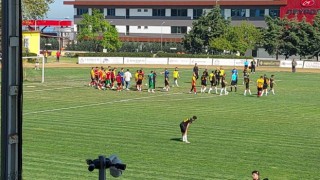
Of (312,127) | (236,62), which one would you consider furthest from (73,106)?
(236,62)

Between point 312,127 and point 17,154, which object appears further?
point 312,127

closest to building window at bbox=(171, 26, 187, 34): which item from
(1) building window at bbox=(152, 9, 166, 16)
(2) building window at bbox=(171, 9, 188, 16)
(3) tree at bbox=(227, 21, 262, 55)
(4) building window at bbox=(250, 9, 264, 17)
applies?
(2) building window at bbox=(171, 9, 188, 16)

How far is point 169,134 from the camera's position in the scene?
25.3m

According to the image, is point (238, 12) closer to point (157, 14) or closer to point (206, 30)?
point (206, 30)

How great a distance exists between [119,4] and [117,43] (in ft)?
54.8

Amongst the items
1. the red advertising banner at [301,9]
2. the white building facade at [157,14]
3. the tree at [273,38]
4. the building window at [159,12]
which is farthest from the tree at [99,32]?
the red advertising banner at [301,9]

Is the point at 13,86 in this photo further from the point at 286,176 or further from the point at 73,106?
the point at 73,106

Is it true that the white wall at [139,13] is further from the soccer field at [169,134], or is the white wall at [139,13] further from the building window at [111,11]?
the soccer field at [169,134]

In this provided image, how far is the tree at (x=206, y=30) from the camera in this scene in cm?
9731

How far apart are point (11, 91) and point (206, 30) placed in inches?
3644

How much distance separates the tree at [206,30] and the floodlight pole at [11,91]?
9108cm

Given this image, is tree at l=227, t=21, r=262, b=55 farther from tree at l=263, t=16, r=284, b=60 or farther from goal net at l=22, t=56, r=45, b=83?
goal net at l=22, t=56, r=45, b=83

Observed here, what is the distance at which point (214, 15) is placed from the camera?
98.2 m

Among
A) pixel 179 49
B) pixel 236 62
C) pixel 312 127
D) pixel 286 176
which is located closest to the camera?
pixel 286 176
